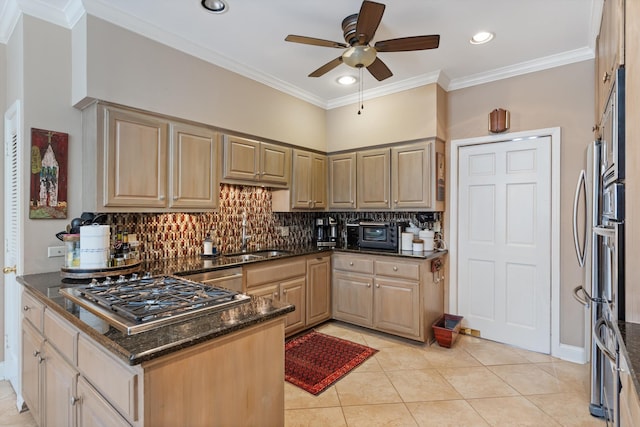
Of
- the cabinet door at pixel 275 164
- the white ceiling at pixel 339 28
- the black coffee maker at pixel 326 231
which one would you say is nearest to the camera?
the white ceiling at pixel 339 28

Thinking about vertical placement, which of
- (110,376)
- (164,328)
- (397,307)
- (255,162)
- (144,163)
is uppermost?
(255,162)

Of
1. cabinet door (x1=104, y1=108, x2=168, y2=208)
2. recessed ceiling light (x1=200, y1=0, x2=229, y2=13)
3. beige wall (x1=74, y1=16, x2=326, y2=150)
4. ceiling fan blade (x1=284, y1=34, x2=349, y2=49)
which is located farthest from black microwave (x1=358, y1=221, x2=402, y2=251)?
recessed ceiling light (x1=200, y1=0, x2=229, y2=13)

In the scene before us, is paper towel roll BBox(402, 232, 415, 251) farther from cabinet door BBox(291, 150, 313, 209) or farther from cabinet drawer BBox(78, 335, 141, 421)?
cabinet drawer BBox(78, 335, 141, 421)

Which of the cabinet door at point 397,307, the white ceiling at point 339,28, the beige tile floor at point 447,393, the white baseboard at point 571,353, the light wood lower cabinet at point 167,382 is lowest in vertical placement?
the beige tile floor at point 447,393

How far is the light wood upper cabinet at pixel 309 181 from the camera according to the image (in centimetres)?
398

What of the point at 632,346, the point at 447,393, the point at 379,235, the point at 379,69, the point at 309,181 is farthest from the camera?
the point at 309,181

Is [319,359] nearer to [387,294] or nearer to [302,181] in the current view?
[387,294]

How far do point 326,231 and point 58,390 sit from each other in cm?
330

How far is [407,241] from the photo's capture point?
3.72m

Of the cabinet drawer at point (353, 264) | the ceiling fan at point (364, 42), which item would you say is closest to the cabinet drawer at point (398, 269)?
the cabinet drawer at point (353, 264)

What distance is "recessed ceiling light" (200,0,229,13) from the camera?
7.66ft

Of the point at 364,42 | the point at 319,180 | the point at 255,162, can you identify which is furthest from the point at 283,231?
the point at 364,42

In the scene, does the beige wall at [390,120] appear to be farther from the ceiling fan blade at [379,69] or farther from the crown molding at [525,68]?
the ceiling fan blade at [379,69]

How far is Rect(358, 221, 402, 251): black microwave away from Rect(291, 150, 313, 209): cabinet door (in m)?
0.73
